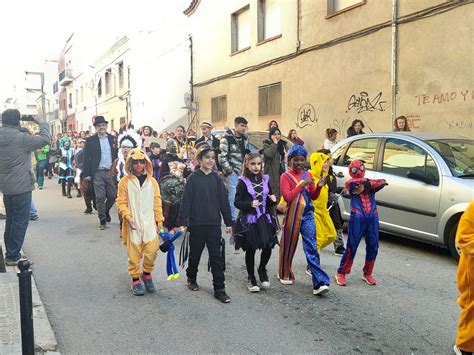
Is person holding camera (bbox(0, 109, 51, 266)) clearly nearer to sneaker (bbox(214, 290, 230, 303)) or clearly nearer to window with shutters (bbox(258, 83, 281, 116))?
sneaker (bbox(214, 290, 230, 303))

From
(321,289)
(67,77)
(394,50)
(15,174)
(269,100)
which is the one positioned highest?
(67,77)

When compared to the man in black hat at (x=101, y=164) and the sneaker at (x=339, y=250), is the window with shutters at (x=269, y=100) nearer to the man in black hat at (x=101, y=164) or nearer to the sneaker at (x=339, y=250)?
the man in black hat at (x=101, y=164)

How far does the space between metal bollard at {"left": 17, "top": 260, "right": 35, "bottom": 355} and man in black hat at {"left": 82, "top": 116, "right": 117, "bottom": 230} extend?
5.56m

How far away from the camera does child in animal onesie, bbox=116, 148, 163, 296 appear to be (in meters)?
5.03

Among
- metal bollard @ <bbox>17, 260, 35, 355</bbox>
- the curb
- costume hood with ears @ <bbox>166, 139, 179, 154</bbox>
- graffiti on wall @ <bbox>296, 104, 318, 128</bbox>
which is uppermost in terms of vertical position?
graffiti on wall @ <bbox>296, 104, 318, 128</bbox>

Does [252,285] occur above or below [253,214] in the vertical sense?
below

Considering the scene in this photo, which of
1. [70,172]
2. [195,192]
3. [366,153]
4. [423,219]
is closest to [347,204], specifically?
[366,153]

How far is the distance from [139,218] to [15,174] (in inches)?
78.7

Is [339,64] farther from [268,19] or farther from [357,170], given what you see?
[357,170]

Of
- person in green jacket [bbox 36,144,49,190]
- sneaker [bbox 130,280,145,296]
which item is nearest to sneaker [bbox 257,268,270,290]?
sneaker [bbox 130,280,145,296]

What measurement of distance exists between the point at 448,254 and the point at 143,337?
455cm

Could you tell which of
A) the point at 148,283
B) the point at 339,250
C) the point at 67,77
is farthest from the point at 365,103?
the point at 67,77

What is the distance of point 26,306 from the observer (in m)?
2.96

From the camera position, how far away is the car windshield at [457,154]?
6340 mm
